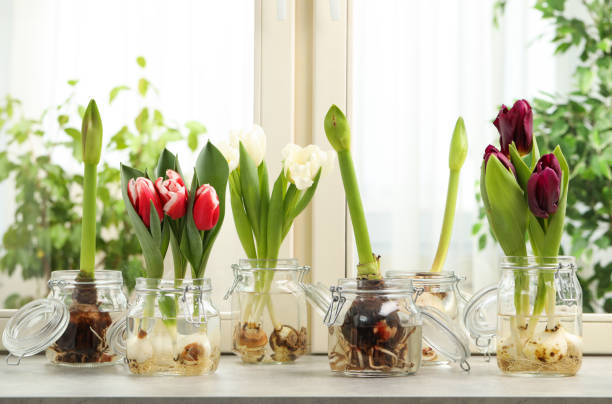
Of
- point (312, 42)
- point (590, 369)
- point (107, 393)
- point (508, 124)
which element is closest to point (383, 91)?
point (312, 42)

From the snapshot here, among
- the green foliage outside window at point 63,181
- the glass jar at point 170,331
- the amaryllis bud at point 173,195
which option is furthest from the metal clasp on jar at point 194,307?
the green foliage outside window at point 63,181

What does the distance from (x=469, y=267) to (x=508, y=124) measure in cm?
34

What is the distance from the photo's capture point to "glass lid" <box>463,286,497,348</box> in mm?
Answer: 1041

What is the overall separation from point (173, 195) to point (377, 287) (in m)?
0.30

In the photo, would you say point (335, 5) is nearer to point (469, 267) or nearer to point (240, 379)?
point (469, 267)

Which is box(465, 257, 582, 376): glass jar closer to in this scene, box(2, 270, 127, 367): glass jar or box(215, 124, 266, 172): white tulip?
box(215, 124, 266, 172): white tulip

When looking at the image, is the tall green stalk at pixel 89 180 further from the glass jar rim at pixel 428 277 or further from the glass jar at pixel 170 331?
the glass jar rim at pixel 428 277

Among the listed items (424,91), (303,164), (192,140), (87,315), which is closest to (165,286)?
(87,315)

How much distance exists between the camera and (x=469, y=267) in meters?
1.25

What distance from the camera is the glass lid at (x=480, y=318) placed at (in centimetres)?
104

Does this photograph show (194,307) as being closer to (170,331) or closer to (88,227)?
(170,331)

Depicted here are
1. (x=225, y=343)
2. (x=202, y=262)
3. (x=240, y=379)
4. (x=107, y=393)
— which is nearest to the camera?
(x=107, y=393)

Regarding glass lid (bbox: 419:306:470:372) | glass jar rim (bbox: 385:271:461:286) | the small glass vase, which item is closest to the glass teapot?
glass lid (bbox: 419:306:470:372)

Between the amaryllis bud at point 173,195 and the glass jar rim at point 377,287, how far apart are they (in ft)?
0.80
